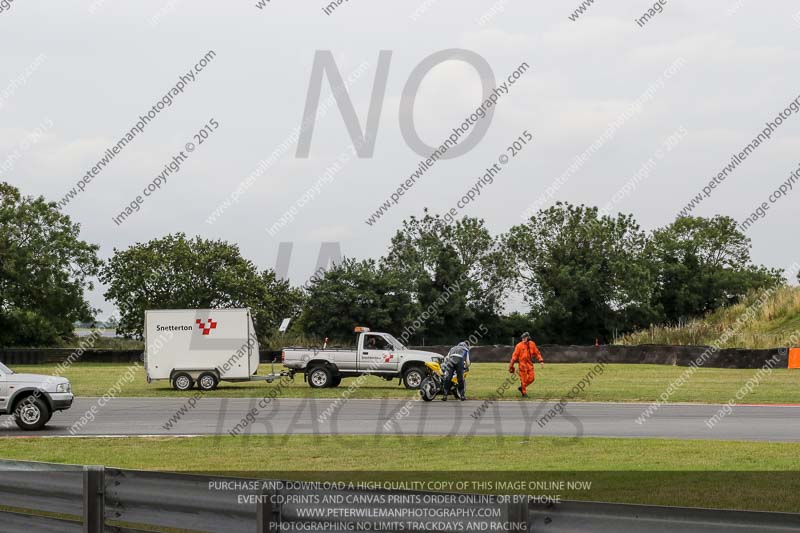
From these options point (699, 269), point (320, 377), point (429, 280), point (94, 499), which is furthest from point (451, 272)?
point (94, 499)

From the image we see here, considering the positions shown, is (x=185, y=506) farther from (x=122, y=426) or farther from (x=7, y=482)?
(x=122, y=426)

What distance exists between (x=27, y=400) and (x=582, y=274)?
66592 millimetres

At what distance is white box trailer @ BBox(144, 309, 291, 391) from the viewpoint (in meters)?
31.7

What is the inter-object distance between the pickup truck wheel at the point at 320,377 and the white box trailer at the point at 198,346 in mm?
1139

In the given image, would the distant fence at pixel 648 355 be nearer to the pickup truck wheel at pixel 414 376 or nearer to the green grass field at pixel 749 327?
the green grass field at pixel 749 327

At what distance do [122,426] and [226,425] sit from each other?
2147mm

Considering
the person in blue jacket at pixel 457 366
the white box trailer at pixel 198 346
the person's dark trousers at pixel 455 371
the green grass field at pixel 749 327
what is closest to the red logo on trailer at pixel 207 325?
the white box trailer at pixel 198 346

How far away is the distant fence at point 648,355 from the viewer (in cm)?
4053

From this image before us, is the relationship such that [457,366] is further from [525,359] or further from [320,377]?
[320,377]

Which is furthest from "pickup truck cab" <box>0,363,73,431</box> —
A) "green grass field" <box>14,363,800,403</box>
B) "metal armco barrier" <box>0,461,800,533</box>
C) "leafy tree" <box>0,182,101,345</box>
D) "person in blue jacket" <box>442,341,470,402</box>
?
"leafy tree" <box>0,182,101,345</box>

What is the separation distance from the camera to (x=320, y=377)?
32.0 metres

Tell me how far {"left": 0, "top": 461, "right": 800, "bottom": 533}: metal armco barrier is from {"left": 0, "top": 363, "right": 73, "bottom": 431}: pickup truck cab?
13.4m

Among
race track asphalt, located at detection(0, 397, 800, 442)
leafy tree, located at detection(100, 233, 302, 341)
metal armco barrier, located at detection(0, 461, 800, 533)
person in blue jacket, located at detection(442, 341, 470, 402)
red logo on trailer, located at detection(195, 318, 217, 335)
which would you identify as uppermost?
leafy tree, located at detection(100, 233, 302, 341)

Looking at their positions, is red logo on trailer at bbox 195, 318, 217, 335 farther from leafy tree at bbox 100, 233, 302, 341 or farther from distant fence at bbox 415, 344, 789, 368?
leafy tree at bbox 100, 233, 302, 341
